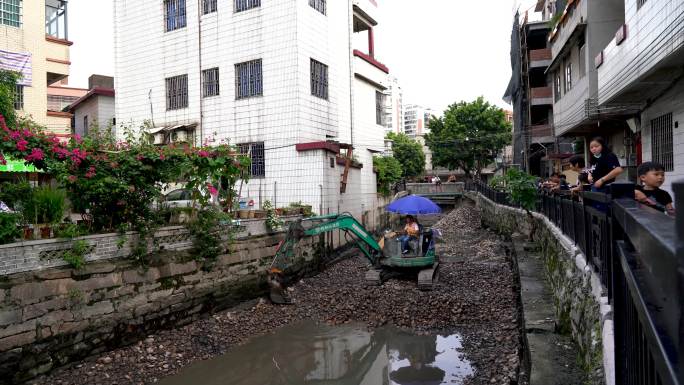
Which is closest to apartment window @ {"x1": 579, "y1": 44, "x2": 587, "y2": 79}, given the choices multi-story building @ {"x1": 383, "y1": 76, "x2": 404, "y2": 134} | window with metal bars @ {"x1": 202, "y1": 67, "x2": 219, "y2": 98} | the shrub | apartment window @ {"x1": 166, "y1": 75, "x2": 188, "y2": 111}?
window with metal bars @ {"x1": 202, "y1": 67, "x2": 219, "y2": 98}

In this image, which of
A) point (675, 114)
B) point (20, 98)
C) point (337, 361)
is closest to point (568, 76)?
point (675, 114)

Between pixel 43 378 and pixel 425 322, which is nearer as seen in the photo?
pixel 43 378

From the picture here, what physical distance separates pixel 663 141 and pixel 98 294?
13053 millimetres

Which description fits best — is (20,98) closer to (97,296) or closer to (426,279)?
(97,296)

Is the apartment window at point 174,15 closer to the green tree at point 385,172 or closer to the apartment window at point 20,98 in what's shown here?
the apartment window at point 20,98

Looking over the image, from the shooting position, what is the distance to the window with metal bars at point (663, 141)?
1104 centimetres

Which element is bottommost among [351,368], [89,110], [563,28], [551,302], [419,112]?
[351,368]

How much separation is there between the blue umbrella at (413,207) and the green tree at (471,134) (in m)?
27.6

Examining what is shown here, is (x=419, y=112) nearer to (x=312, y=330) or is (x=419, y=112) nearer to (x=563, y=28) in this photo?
(x=563, y=28)

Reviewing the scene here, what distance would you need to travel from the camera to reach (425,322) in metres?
9.92

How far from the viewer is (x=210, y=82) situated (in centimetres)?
1873

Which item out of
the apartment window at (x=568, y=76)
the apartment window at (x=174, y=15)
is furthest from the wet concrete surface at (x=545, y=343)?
the apartment window at (x=174, y=15)

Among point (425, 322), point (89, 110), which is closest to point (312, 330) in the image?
point (425, 322)

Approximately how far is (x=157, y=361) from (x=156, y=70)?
15245mm
